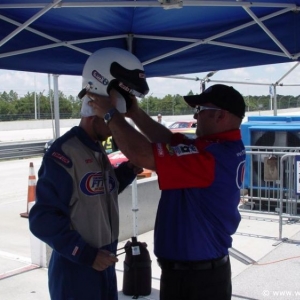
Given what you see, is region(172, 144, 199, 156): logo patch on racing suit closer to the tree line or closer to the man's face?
the man's face

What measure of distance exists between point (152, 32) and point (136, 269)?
6.60 ft

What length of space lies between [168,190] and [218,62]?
8.41ft

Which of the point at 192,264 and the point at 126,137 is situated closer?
the point at 126,137

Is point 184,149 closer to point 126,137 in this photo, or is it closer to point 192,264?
point 126,137

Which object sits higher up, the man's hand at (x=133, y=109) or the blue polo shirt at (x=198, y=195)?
A: the man's hand at (x=133, y=109)

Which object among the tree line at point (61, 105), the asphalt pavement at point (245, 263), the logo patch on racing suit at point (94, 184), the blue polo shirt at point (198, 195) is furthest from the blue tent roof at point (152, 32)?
the tree line at point (61, 105)

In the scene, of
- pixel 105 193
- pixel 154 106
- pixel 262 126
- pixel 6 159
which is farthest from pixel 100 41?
pixel 154 106

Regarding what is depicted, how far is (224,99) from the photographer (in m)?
2.49

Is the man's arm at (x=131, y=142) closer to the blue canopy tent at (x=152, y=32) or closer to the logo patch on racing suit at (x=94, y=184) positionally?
the logo patch on racing suit at (x=94, y=184)

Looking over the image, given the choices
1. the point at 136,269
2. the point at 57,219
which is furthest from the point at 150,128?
the point at 136,269

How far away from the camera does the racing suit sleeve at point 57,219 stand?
84.1 inches

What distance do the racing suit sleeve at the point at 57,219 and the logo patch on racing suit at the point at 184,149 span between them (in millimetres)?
560

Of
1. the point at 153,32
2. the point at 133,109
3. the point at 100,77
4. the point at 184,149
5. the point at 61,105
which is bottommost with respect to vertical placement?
the point at 184,149

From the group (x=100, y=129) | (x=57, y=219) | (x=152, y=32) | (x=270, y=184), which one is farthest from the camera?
(x=270, y=184)
